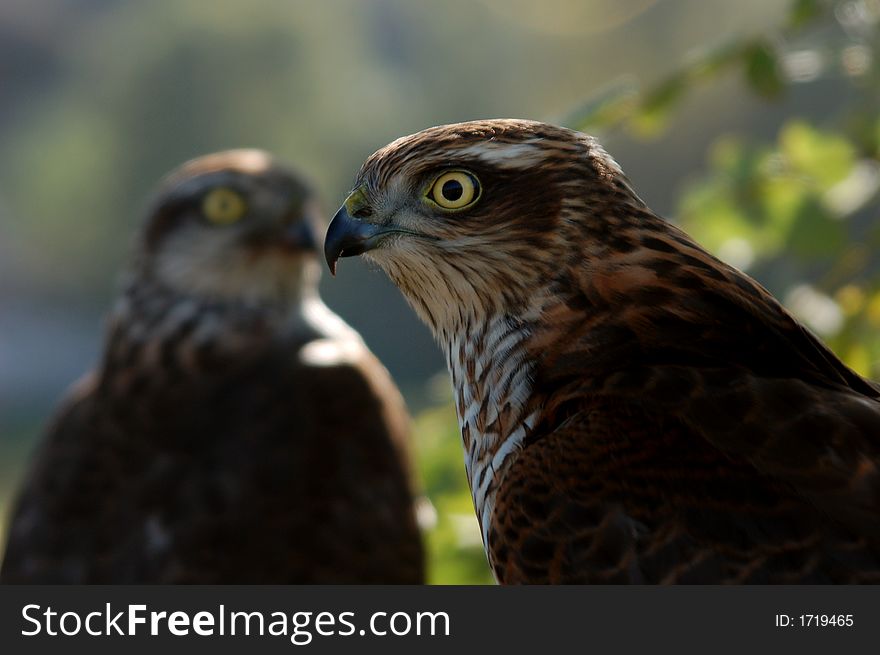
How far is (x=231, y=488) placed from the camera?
3.96m

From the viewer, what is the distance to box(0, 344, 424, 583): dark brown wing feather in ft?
12.8

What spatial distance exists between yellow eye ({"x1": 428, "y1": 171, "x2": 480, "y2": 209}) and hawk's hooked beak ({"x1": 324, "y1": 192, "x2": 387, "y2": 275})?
16 centimetres

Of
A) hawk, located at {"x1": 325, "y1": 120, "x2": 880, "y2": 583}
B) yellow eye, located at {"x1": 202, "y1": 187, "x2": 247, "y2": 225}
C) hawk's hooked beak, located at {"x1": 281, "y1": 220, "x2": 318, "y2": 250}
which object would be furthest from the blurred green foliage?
yellow eye, located at {"x1": 202, "y1": 187, "x2": 247, "y2": 225}

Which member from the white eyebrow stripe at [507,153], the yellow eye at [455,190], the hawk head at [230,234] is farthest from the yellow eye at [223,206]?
the white eyebrow stripe at [507,153]

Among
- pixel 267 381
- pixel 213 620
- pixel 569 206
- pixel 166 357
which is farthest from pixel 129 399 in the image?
pixel 569 206

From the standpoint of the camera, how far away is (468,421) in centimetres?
265

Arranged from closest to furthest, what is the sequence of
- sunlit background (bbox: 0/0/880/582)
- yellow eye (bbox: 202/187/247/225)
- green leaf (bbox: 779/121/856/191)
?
green leaf (bbox: 779/121/856/191) < yellow eye (bbox: 202/187/247/225) < sunlit background (bbox: 0/0/880/582)

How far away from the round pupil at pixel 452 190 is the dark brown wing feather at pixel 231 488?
66.2 inches

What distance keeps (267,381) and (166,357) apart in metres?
0.52

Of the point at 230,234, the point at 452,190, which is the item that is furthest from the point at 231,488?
the point at 452,190

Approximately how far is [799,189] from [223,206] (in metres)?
2.66

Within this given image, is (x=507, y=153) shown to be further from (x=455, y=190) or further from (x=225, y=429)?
(x=225, y=429)

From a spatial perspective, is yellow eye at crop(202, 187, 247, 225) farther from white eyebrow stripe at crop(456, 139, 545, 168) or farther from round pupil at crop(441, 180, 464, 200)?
white eyebrow stripe at crop(456, 139, 545, 168)

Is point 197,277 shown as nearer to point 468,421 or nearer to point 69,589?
point 69,589
